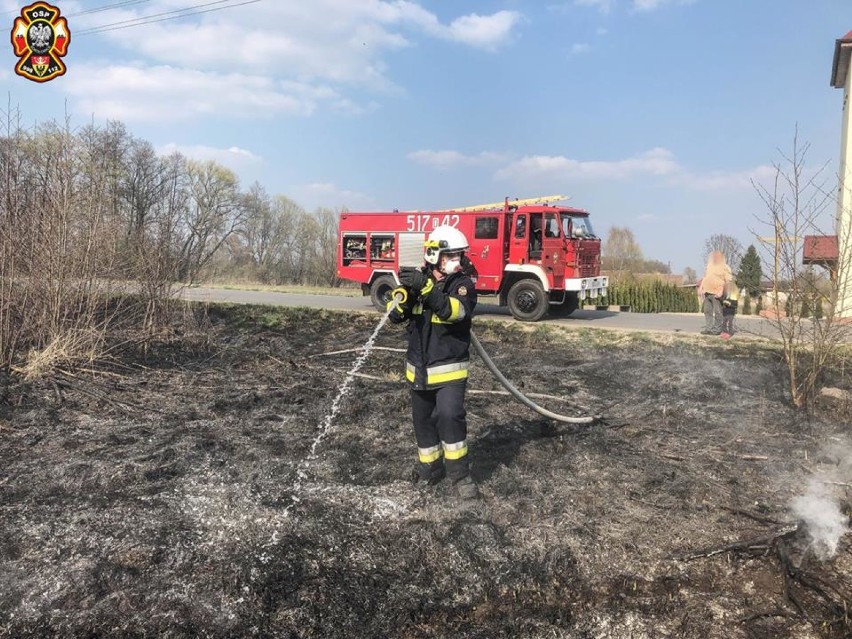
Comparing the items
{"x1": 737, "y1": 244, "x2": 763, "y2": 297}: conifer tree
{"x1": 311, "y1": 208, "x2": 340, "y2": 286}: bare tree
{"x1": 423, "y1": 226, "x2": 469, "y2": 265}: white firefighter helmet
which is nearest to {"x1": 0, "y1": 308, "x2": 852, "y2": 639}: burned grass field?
{"x1": 737, "y1": 244, "x2": 763, "y2": 297}: conifer tree

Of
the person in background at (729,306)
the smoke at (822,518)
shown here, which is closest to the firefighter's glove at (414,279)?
the smoke at (822,518)

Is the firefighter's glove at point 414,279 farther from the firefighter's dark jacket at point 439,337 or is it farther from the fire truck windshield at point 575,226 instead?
the fire truck windshield at point 575,226

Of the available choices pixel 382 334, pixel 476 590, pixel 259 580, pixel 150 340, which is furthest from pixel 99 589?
pixel 382 334

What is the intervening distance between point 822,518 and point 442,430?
7.28 ft

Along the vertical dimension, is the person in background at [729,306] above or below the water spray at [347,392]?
above

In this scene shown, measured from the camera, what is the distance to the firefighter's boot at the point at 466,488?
385 cm

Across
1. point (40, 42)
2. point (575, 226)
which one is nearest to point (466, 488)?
point (575, 226)

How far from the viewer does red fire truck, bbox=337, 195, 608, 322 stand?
12703mm

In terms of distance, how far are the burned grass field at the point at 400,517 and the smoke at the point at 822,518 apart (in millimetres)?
16

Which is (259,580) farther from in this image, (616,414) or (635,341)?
(635,341)

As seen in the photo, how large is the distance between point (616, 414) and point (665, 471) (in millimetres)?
1573

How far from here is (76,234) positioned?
7.16 metres

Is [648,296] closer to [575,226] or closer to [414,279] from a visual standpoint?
[575,226]

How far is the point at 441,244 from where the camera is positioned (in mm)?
3961
